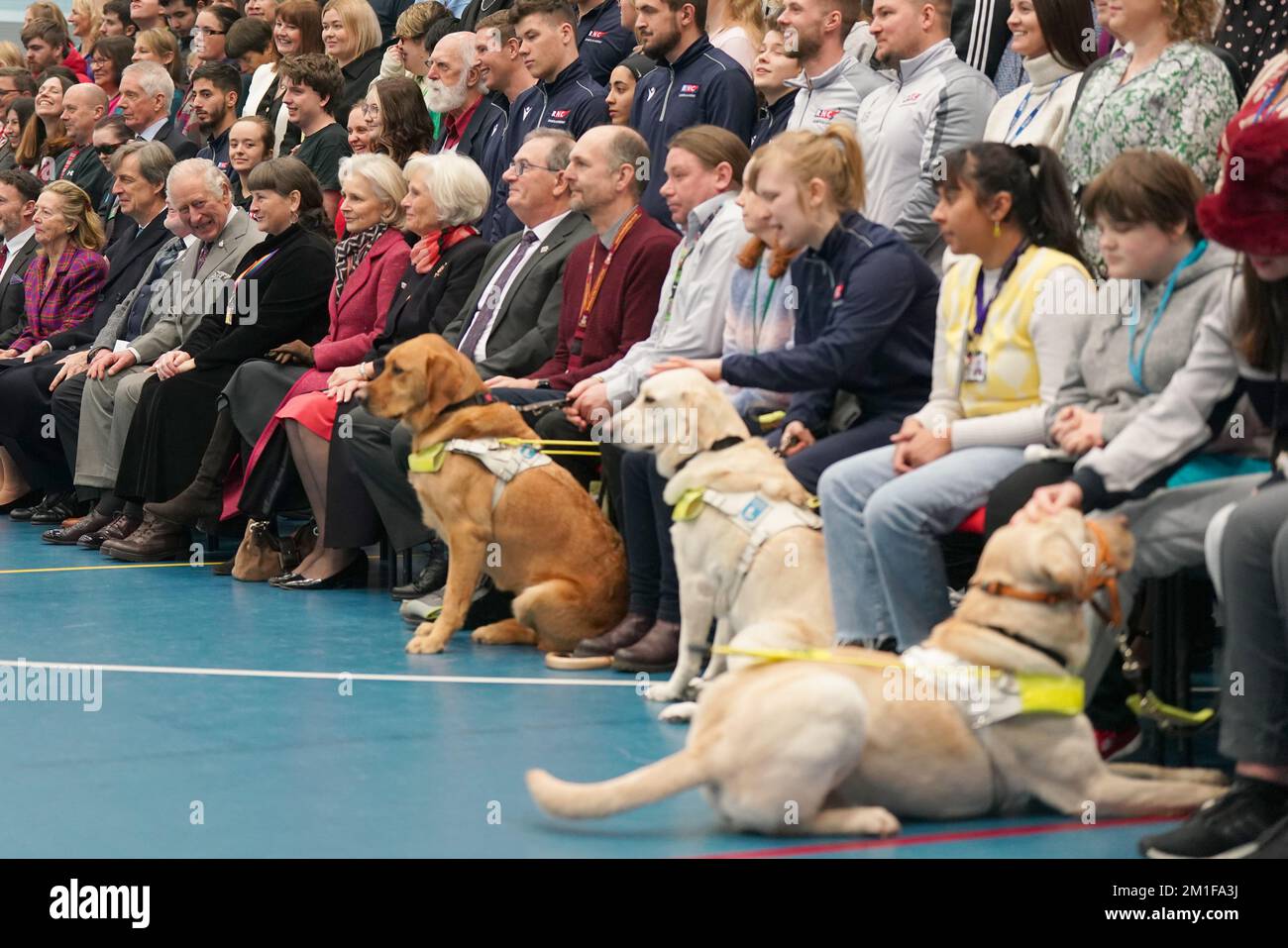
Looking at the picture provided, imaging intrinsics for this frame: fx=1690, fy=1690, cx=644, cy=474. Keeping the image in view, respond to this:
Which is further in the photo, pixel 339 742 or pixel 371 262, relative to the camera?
pixel 371 262

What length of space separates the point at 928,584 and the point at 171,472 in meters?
5.02

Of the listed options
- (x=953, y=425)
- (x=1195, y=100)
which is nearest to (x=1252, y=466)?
(x=953, y=425)

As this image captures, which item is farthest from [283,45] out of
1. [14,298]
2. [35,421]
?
[35,421]

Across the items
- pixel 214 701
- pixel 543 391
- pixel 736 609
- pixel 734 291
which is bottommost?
pixel 214 701

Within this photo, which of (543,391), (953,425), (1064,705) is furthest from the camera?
(543,391)

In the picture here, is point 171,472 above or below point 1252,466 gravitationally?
below

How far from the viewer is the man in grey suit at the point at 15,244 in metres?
10.7

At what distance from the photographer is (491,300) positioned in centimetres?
747

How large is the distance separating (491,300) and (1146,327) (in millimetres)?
3651

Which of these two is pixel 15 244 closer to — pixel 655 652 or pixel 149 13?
pixel 149 13

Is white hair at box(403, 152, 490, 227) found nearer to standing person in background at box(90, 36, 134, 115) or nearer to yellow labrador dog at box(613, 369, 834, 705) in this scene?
yellow labrador dog at box(613, 369, 834, 705)

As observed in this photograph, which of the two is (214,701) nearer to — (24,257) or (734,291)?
(734,291)

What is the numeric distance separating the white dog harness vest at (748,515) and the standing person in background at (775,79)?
2.35 metres

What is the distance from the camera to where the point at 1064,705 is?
3.81 metres
